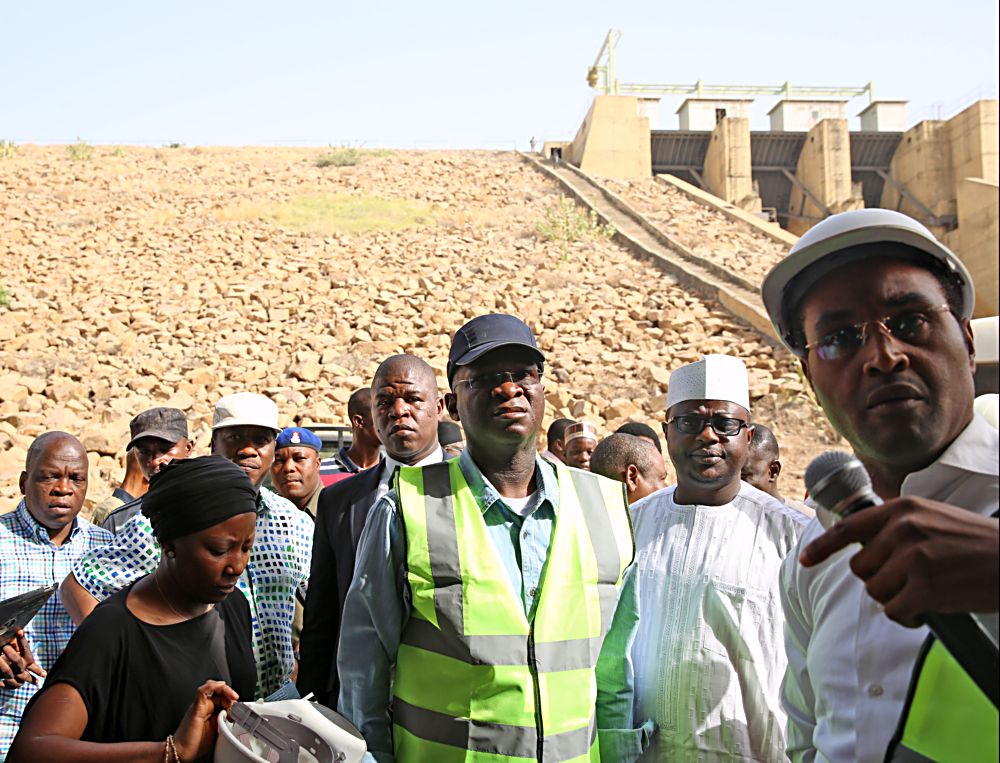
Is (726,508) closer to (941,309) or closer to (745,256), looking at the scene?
(941,309)

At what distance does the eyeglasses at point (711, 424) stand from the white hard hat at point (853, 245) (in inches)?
68.7

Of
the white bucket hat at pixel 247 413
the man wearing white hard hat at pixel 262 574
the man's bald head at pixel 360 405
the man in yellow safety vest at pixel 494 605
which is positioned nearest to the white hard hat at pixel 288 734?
the man in yellow safety vest at pixel 494 605

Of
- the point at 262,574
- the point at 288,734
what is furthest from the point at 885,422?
the point at 262,574

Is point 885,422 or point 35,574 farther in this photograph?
point 35,574

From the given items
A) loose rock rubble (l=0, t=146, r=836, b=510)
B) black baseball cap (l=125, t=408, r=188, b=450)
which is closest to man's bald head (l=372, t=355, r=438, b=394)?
black baseball cap (l=125, t=408, r=188, b=450)

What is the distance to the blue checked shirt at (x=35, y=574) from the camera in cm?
386

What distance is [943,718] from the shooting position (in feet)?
4.56

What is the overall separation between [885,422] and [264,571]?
8.34ft

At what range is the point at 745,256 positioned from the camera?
21141mm

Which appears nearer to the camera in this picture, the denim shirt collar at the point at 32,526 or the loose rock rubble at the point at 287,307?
the denim shirt collar at the point at 32,526

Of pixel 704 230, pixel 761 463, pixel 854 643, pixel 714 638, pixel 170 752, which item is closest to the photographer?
pixel 854 643

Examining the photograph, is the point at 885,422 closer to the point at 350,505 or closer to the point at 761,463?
the point at 350,505

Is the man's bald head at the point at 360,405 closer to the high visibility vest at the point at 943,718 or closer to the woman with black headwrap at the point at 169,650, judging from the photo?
the woman with black headwrap at the point at 169,650

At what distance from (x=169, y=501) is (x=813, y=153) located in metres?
34.0
